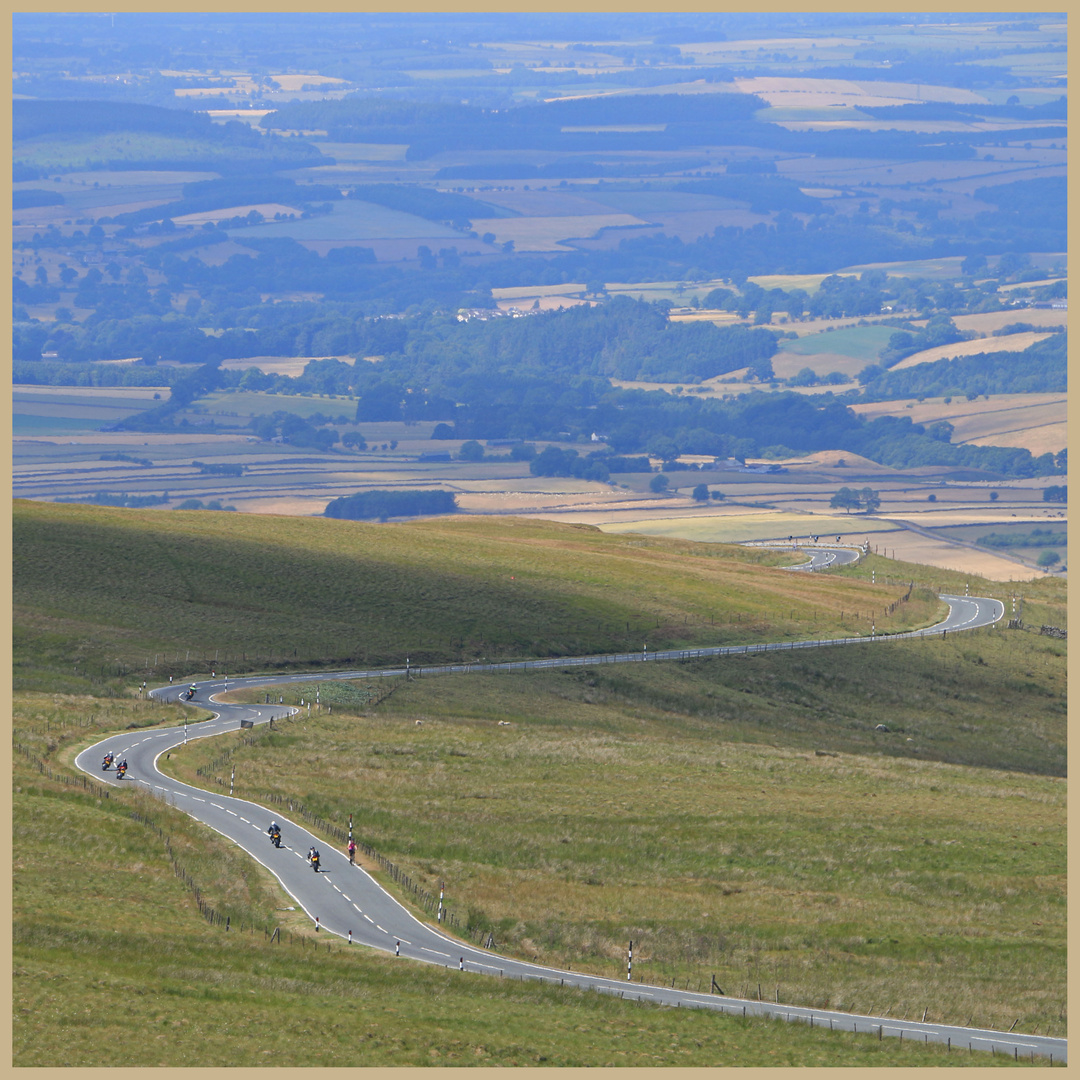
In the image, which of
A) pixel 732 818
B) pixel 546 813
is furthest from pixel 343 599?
pixel 732 818

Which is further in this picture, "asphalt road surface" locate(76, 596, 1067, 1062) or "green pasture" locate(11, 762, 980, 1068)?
"asphalt road surface" locate(76, 596, 1067, 1062)

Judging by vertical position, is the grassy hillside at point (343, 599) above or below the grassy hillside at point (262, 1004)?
above

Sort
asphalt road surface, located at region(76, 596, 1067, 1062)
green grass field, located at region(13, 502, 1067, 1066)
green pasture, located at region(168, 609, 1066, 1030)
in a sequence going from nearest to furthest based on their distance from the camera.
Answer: green grass field, located at region(13, 502, 1067, 1066) < asphalt road surface, located at region(76, 596, 1067, 1062) < green pasture, located at region(168, 609, 1066, 1030)

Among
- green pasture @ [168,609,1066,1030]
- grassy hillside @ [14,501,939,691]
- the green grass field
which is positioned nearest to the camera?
the green grass field

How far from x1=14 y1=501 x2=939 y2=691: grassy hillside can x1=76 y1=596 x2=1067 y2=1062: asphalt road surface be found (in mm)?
18904

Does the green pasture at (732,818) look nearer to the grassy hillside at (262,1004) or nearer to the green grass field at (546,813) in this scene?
the green grass field at (546,813)

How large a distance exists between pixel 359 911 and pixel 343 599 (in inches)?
2692

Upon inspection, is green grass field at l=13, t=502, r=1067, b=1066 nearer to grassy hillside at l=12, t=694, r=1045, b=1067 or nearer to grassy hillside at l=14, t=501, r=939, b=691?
grassy hillside at l=12, t=694, r=1045, b=1067

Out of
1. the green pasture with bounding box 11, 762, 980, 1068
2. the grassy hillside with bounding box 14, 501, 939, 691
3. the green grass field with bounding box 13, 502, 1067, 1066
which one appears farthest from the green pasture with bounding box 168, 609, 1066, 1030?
the grassy hillside with bounding box 14, 501, 939, 691

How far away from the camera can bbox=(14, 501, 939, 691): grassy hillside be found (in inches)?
4195

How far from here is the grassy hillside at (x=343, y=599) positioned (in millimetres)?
106562

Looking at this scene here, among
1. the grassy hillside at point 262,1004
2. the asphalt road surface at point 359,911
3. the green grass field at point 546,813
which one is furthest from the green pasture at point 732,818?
the grassy hillside at point 262,1004

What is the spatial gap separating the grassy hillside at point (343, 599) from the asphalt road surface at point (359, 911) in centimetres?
1890

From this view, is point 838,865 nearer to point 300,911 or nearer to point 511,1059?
point 300,911
